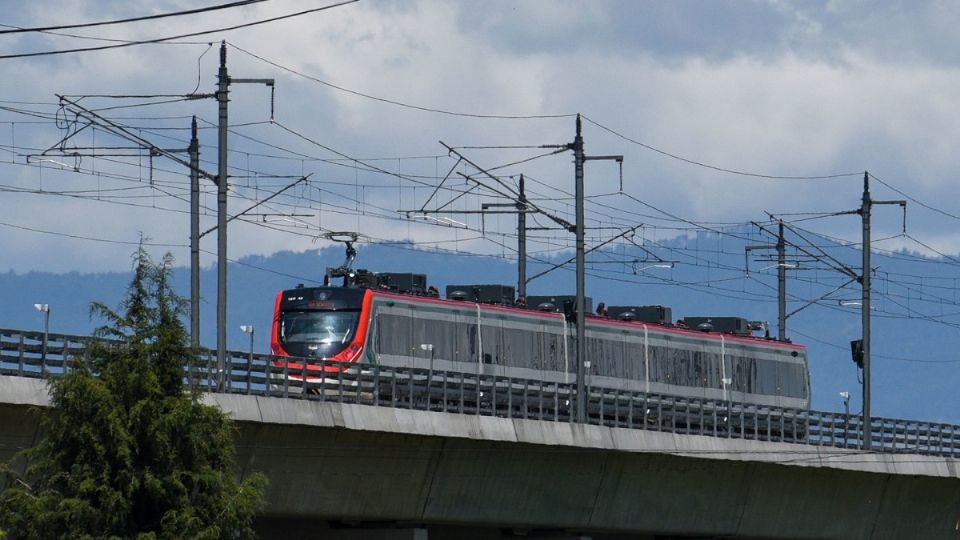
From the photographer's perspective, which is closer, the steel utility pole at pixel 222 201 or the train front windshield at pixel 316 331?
the steel utility pole at pixel 222 201

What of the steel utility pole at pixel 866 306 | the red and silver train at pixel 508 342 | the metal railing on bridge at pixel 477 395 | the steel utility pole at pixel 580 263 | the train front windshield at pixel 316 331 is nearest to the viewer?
the metal railing on bridge at pixel 477 395

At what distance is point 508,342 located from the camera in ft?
186

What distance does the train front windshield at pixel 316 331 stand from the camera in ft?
173

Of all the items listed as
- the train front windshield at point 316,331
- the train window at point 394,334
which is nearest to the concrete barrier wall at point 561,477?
the train window at point 394,334

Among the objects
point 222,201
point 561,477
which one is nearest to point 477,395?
point 561,477

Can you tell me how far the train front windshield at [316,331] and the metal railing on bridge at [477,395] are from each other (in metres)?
1.91

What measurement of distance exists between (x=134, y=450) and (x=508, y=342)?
1026 inches

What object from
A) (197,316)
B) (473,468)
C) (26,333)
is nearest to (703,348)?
(473,468)

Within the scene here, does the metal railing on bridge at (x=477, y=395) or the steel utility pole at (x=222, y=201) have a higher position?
the steel utility pole at (x=222, y=201)

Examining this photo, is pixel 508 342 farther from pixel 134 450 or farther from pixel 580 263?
pixel 134 450

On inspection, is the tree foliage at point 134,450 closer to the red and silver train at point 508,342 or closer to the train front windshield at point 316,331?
the red and silver train at point 508,342

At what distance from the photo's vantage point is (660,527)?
53156 millimetres

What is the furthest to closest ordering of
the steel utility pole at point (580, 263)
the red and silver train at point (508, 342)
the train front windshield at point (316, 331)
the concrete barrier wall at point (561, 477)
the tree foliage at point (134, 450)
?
the red and silver train at point (508, 342)
the train front windshield at point (316, 331)
the steel utility pole at point (580, 263)
the concrete barrier wall at point (561, 477)
the tree foliage at point (134, 450)

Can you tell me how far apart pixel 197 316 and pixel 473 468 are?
6780mm
